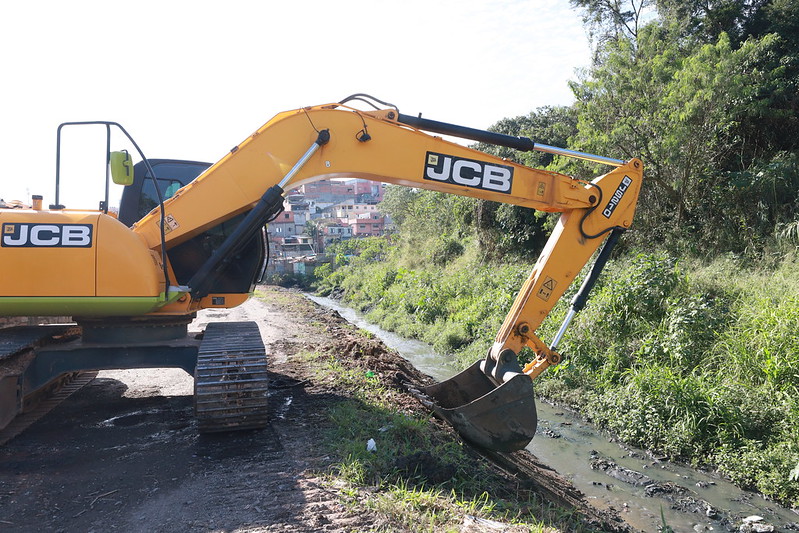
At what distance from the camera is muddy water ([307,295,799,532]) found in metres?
4.89

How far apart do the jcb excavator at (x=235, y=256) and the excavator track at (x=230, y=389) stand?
0.5 inches

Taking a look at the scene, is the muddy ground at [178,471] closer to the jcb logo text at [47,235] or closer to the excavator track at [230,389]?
the excavator track at [230,389]

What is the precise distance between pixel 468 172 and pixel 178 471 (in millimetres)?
3743

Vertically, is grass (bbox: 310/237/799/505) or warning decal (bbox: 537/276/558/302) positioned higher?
warning decal (bbox: 537/276/558/302)

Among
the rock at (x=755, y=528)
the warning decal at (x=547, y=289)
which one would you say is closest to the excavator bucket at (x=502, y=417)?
the warning decal at (x=547, y=289)

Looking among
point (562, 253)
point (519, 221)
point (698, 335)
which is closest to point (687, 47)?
point (519, 221)

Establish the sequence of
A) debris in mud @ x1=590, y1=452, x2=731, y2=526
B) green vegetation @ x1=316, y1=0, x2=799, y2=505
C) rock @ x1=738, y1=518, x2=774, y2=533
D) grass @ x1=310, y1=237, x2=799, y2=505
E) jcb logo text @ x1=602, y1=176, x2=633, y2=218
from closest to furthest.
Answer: rock @ x1=738, y1=518, x2=774, y2=533 < debris in mud @ x1=590, y1=452, x2=731, y2=526 < jcb logo text @ x1=602, y1=176, x2=633, y2=218 < grass @ x1=310, y1=237, x2=799, y2=505 < green vegetation @ x1=316, y1=0, x2=799, y2=505

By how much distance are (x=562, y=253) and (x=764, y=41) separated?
7312mm

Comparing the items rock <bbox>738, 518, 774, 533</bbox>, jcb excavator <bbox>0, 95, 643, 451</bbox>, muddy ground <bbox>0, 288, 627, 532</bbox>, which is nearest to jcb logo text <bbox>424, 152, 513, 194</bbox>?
jcb excavator <bbox>0, 95, 643, 451</bbox>

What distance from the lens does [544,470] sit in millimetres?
5715

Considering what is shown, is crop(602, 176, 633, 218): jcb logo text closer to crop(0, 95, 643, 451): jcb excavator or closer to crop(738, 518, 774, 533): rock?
crop(0, 95, 643, 451): jcb excavator

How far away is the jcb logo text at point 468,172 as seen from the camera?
17.7 ft

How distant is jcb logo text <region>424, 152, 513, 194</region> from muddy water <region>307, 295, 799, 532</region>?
317 centimetres

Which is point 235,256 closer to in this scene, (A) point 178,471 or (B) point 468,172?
(A) point 178,471
